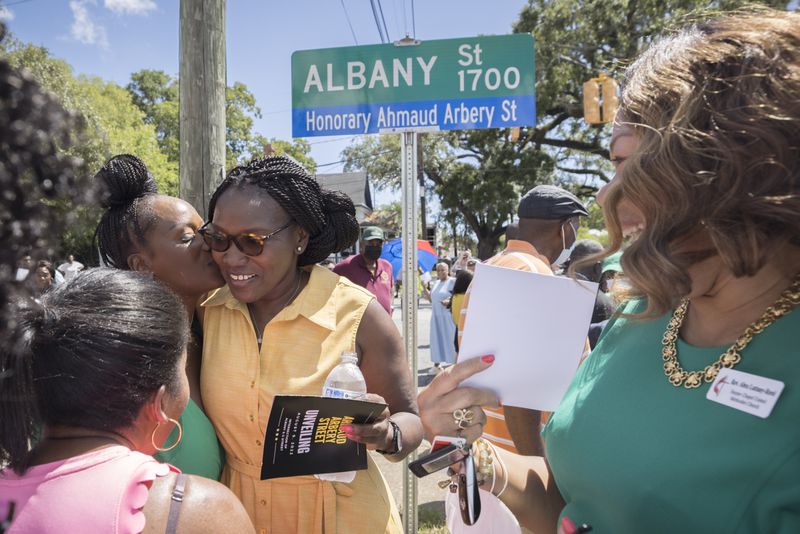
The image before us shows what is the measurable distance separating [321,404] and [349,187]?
131ft

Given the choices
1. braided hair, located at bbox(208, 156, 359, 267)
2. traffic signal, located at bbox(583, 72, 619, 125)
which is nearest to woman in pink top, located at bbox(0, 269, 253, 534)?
braided hair, located at bbox(208, 156, 359, 267)

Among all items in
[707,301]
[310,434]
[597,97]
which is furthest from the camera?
[597,97]

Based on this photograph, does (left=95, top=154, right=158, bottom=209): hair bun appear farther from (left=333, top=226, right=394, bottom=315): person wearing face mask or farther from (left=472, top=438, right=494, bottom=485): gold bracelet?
(left=333, top=226, right=394, bottom=315): person wearing face mask

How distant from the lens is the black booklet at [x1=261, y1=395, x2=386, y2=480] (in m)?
1.54

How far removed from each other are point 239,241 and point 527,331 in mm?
1106

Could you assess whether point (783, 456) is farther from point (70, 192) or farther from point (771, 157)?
point (70, 192)

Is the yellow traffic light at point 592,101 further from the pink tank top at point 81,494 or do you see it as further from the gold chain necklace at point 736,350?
the pink tank top at point 81,494

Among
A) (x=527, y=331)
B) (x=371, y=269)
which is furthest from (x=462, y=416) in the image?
(x=371, y=269)

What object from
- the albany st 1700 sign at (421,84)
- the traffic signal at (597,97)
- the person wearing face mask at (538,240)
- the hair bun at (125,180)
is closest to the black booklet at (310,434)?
the hair bun at (125,180)

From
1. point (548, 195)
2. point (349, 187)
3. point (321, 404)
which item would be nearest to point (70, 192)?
point (321, 404)

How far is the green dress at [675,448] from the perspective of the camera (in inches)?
38.4

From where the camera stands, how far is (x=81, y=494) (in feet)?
3.62

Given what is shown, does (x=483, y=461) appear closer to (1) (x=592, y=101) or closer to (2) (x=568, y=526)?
(2) (x=568, y=526)

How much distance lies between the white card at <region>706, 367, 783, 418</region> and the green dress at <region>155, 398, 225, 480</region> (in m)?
1.50
